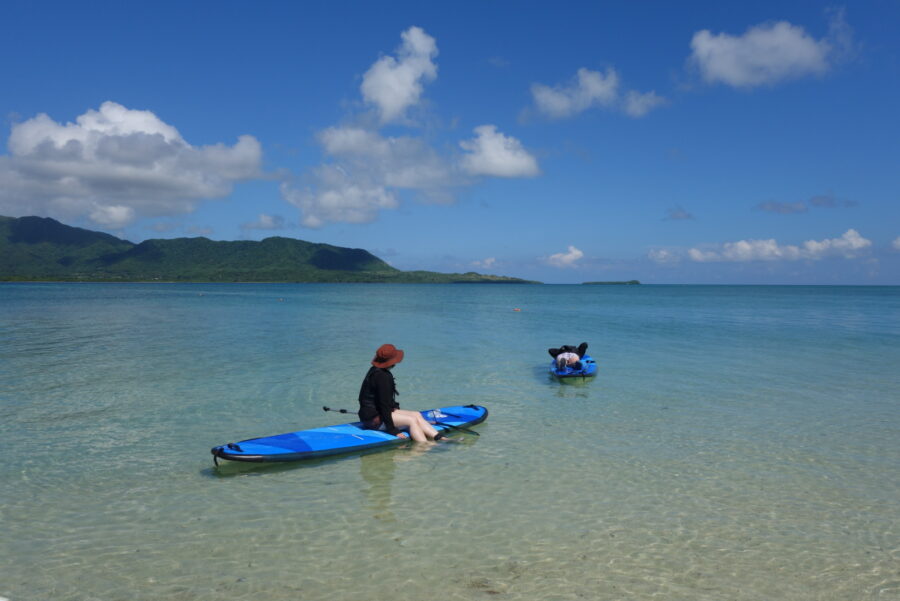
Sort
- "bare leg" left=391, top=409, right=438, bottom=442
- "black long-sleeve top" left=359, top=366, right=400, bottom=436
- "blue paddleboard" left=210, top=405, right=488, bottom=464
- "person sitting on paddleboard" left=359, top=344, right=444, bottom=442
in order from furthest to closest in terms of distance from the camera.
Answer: "bare leg" left=391, top=409, right=438, bottom=442
"black long-sleeve top" left=359, top=366, right=400, bottom=436
"person sitting on paddleboard" left=359, top=344, right=444, bottom=442
"blue paddleboard" left=210, top=405, right=488, bottom=464

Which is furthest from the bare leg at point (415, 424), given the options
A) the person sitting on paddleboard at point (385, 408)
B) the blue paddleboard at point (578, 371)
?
the blue paddleboard at point (578, 371)

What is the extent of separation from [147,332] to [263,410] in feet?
85.8

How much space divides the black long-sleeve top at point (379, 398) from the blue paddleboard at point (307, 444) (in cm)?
27

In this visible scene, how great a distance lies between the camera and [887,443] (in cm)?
1245

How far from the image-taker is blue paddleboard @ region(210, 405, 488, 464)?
10.5m

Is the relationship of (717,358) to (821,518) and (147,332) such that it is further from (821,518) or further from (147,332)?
(147,332)

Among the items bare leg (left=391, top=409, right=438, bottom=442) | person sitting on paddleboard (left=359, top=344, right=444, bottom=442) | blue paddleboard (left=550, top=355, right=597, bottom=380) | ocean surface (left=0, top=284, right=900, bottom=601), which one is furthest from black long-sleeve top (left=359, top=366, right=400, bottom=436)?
blue paddleboard (left=550, top=355, right=597, bottom=380)

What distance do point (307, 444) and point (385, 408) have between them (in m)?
1.82

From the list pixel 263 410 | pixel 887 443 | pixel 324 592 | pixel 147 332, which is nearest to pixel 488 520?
pixel 324 592

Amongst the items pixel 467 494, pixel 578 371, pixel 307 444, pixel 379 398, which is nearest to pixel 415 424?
pixel 379 398

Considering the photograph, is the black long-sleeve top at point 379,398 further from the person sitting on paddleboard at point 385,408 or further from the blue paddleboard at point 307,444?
the blue paddleboard at point 307,444

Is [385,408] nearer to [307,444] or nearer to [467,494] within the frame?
[307,444]

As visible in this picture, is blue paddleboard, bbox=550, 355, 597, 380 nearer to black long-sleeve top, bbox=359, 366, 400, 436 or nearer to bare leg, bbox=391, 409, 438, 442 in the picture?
bare leg, bbox=391, 409, 438, 442

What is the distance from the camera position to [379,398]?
12.1m
